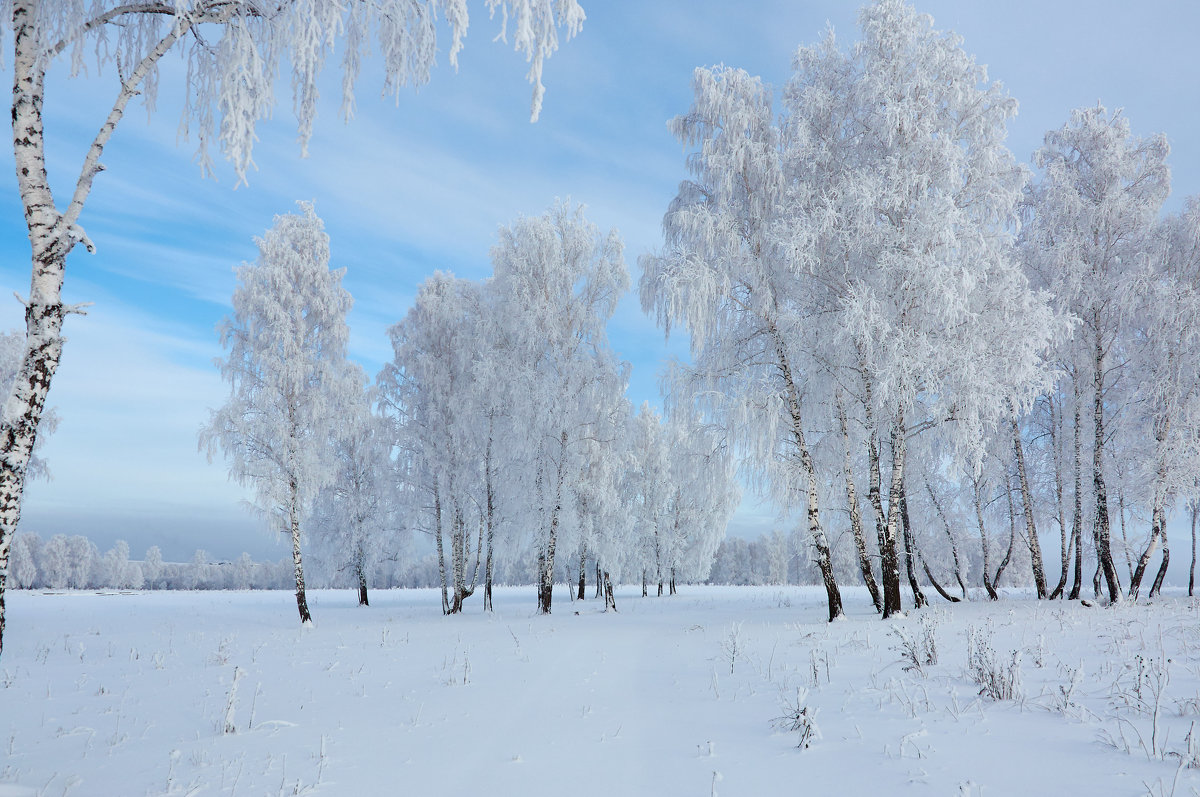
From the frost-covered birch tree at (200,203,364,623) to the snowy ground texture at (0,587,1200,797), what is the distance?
763 cm

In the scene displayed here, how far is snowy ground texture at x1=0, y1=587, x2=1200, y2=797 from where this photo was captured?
144 inches

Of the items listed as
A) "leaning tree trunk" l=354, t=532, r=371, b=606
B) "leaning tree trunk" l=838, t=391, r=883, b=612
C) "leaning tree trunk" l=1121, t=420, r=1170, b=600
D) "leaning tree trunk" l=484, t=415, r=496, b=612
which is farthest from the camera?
"leaning tree trunk" l=354, t=532, r=371, b=606

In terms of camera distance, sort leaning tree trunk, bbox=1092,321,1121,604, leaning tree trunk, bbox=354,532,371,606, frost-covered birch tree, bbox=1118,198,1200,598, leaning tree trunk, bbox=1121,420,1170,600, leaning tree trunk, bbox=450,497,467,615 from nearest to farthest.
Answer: frost-covered birch tree, bbox=1118,198,1200,598 → leaning tree trunk, bbox=1092,321,1121,604 → leaning tree trunk, bbox=1121,420,1170,600 → leaning tree trunk, bbox=450,497,467,615 → leaning tree trunk, bbox=354,532,371,606

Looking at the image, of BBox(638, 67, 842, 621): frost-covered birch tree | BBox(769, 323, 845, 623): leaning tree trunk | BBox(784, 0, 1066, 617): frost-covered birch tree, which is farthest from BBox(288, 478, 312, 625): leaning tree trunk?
BBox(784, 0, 1066, 617): frost-covered birch tree

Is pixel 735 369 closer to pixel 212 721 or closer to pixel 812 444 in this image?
pixel 812 444

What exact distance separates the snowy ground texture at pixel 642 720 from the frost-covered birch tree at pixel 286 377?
25.0ft

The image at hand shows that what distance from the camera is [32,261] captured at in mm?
4473

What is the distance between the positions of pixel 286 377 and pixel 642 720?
15.7 metres

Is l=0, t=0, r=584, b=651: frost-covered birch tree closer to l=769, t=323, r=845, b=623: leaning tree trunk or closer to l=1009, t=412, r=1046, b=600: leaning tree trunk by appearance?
l=769, t=323, r=845, b=623: leaning tree trunk

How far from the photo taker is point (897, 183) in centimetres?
1149

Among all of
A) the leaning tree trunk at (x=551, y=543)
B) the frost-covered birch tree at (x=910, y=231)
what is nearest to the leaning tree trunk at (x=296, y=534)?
the leaning tree trunk at (x=551, y=543)

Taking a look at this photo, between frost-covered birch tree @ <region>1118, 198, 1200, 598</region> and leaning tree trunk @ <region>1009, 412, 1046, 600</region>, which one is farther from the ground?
frost-covered birch tree @ <region>1118, 198, 1200, 598</region>

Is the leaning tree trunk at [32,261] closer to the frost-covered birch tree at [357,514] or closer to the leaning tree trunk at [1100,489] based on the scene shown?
the leaning tree trunk at [1100,489]

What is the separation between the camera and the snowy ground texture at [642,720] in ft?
12.0
